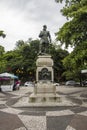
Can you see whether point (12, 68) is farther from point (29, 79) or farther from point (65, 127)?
point (65, 127)

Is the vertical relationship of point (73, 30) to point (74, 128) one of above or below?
above

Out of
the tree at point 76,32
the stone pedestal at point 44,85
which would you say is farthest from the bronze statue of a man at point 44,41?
the tree at point 76,32

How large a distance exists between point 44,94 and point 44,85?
0.78m

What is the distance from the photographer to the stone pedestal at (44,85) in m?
16.5

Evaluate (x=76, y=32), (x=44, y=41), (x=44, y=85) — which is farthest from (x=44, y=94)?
(x=76, y=32)

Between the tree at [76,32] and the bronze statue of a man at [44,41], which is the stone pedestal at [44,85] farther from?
the tree at [76,32]

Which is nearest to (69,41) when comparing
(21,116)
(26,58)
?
(21,116)

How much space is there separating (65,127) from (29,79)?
63.6 m

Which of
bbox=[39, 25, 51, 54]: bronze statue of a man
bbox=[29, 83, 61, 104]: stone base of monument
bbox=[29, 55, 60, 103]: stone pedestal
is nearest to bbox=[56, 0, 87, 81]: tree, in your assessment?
bbox=[39, 25, 51, 54]: bronze statue of a man

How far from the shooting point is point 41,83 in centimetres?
1838

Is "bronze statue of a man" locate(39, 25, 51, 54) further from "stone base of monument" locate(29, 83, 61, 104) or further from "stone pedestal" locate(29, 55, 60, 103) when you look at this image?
"stone base of monument" locate(29, 83, 61, 104)

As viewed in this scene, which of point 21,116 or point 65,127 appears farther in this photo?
point 21,116

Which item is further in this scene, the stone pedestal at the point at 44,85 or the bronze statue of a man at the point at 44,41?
the bronze statue of a man at the point at 44,41

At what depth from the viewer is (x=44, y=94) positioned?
17.5 meters
